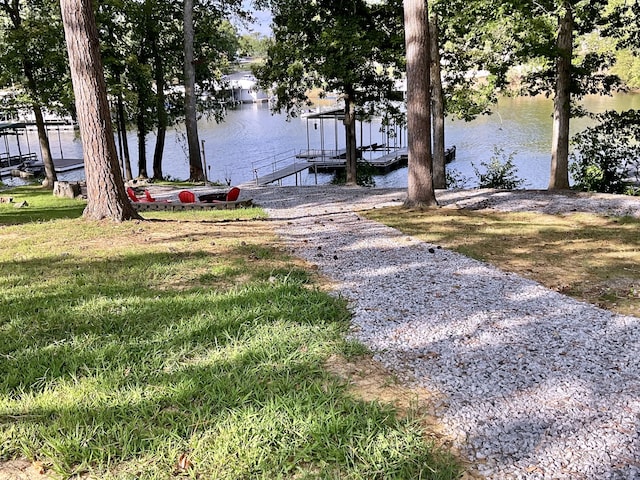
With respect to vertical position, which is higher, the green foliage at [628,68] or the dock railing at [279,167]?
the green foliage at [628,68]

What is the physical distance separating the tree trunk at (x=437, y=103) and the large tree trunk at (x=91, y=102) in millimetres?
8193

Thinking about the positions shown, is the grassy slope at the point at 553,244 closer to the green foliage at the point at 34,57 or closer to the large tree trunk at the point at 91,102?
the large tree trunk at the point at 91,102

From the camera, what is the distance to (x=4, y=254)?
5516 mm

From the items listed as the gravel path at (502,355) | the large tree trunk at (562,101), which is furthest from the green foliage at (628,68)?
the gravel path at (502,355)

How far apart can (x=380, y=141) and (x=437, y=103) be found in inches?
1317

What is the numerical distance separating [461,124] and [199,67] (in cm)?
3454

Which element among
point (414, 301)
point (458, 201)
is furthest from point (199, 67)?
point (414, 301)

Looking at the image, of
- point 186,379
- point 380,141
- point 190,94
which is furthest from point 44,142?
point 380,141

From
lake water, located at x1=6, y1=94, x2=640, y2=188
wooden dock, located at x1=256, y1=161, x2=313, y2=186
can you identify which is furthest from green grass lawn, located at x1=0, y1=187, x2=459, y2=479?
wooden dock, located at x1=256, y1=161, x2=313, y2=186

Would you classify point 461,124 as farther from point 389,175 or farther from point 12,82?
point 12,82

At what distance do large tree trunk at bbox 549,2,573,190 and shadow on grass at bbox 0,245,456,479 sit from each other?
33.4 feet

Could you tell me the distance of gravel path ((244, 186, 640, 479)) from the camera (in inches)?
88.7

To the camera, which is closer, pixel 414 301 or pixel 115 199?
pixel 414 301

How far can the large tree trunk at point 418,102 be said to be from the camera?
27.3 feet
